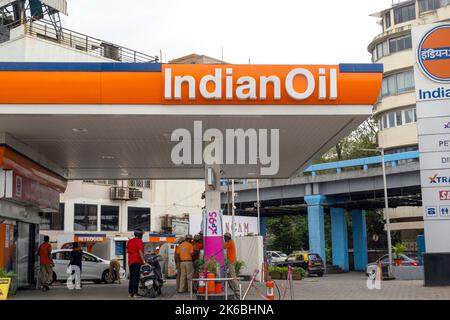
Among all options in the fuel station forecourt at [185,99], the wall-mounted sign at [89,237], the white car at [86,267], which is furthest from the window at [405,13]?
the fuel station forecourt at [185,99]

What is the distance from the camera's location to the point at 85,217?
42594mm

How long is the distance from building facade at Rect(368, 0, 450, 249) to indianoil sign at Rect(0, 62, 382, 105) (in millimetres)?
44263

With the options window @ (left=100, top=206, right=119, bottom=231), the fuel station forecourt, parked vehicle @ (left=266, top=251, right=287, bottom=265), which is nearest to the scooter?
the fuel station forecourt

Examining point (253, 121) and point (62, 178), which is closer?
point (253, 121)

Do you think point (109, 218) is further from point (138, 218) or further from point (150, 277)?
point (150, 277)

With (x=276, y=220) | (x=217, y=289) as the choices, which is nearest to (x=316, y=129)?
(x=217, y=289)

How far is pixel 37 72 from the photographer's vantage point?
14148mm

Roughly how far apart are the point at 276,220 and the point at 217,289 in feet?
183

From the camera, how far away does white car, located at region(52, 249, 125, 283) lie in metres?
25.7

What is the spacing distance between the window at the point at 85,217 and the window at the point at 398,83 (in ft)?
105

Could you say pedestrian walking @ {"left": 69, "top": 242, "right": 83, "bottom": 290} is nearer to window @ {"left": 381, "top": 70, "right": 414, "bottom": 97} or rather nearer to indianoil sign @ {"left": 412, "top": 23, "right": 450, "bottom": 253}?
indianoil sign @ {"left": 412, "top": 23, "right": 450, "bottom": 253}

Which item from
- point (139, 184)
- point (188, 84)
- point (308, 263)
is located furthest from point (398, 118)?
point (188, 84)

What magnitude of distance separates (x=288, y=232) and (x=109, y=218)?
29.9 metres
